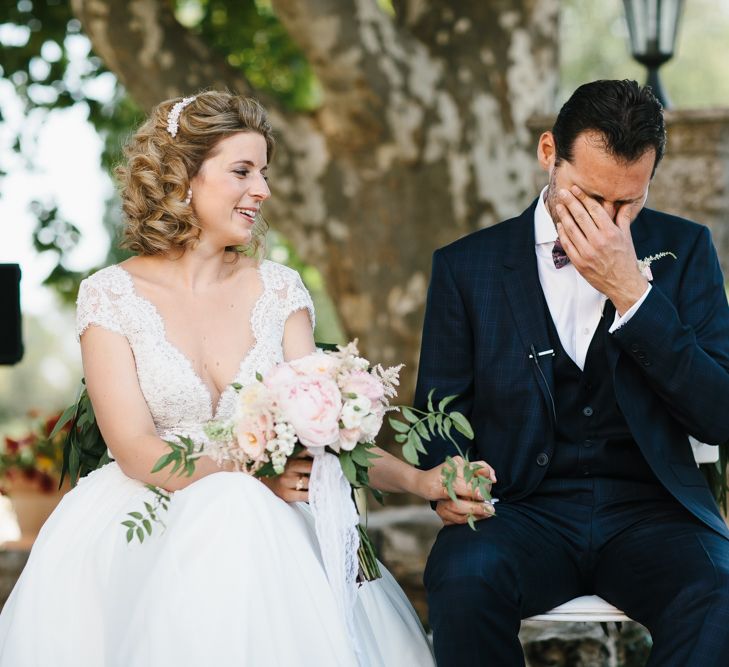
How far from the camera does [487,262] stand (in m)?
3.51

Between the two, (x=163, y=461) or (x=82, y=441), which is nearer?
(x=163, y=461)

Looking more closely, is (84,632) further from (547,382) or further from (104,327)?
(547,382)

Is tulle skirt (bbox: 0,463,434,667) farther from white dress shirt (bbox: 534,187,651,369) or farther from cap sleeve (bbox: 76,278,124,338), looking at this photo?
Answer: white dress shirt (bbox: 534,187,651,369)

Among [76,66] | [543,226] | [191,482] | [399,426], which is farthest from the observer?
[76,66]

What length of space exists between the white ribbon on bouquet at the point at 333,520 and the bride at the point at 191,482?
1.9 inches

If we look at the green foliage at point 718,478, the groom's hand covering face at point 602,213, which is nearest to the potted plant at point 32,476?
the green foliage at point 718,478

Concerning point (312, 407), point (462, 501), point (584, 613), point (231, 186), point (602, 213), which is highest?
point (231, 186)

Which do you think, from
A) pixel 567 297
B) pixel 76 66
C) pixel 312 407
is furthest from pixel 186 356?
pixel 76 66

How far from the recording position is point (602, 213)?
10.4 ft

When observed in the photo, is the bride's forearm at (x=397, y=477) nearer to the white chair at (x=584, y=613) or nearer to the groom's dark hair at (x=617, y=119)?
the white chair at (x=584, y=613)

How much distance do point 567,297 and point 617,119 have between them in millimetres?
527

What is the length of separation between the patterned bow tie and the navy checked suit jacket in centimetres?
7

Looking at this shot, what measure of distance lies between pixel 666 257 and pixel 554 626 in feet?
5.00

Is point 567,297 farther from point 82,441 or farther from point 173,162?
point 82,441
